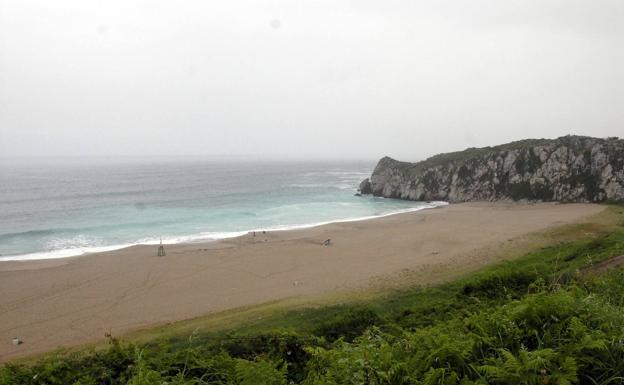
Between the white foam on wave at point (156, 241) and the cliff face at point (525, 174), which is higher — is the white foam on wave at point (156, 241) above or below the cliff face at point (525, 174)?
below

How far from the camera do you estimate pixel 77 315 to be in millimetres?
18859

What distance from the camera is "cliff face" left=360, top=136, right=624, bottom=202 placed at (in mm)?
50250

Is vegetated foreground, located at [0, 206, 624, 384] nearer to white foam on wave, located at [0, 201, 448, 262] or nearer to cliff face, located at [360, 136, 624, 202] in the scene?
white foam on wave, located at [0, 201, 448, 262]

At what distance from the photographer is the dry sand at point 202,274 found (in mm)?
18250

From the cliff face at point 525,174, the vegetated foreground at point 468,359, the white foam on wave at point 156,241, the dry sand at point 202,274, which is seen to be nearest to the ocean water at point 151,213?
the white foam on wave at point 156,241

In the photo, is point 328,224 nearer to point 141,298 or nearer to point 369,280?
point 369,280

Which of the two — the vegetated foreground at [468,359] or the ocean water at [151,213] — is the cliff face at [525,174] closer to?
the ocean water at [151,213]

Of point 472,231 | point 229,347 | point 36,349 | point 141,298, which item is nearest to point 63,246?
point 141,298

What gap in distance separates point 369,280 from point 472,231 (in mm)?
A: 18155

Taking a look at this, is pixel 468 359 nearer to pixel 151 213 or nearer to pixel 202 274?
pixel 202 274

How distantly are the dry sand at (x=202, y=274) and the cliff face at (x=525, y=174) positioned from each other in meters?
15.7

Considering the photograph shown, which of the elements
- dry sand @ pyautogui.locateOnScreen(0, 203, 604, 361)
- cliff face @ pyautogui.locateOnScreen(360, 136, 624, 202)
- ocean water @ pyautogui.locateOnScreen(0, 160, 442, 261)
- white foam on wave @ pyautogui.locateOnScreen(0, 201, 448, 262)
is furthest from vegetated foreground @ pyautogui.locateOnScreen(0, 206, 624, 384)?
cliff face @ pyautogui.locateOnScreen(360, 136, 624, 202)

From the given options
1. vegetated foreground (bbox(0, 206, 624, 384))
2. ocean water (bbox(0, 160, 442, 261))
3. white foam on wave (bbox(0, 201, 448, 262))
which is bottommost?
white foam on wave (bbox(0, 201, 448, 262))

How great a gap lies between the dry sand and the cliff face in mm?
15719
